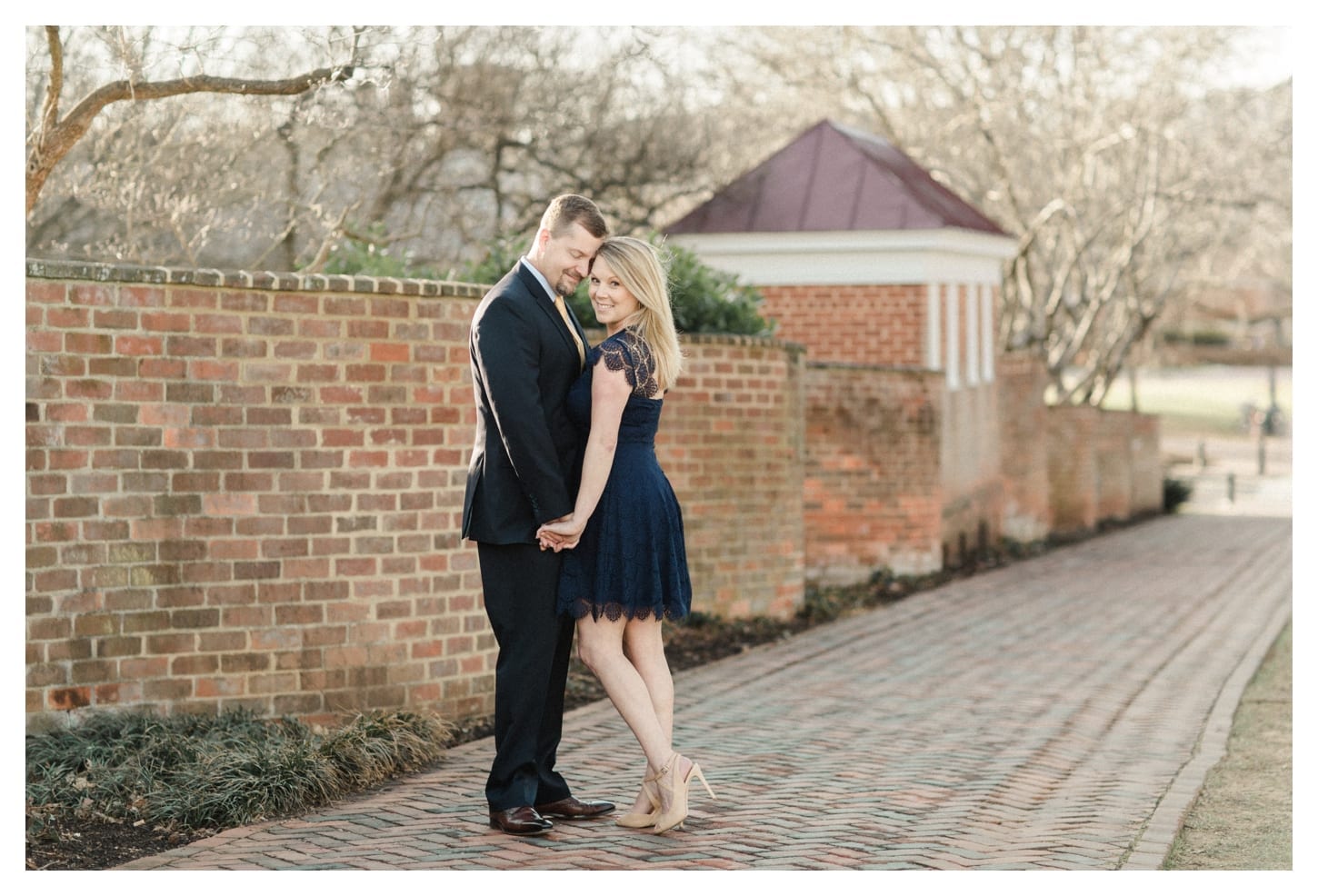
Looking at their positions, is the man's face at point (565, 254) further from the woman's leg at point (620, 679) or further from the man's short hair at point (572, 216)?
the woman's leg at point (620, 679)

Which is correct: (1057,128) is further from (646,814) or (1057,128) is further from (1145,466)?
(646,814)

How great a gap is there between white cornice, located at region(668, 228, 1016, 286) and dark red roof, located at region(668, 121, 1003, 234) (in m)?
0.08

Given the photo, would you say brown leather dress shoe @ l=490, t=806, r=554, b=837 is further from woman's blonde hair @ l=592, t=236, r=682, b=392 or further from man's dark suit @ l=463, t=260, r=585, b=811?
woman's blonde hair @ l=592, t=236, r=682, b=392

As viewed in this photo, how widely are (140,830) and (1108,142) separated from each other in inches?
739

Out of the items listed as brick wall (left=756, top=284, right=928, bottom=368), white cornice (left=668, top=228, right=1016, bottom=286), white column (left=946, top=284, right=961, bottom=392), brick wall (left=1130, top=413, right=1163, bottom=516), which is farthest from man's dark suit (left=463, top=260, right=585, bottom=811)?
brick wall (left=1130, top=413, right=1163, bottom=516)

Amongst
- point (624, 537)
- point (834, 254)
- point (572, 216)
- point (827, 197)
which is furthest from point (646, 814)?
point (827, 197)

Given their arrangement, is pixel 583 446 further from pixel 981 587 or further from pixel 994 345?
pixel 994 345

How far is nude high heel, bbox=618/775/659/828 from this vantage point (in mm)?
5422

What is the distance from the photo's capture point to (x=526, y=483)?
5.23 meters

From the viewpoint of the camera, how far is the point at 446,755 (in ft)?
22.3

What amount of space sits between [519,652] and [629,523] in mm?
582

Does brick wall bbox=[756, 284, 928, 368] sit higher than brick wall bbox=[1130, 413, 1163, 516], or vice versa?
brick wall bbox=[756, 284, 928, 368]

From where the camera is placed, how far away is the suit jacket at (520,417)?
520 centimetres

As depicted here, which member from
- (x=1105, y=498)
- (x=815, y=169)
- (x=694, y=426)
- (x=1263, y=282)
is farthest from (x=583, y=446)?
(x=1263, y=282)
